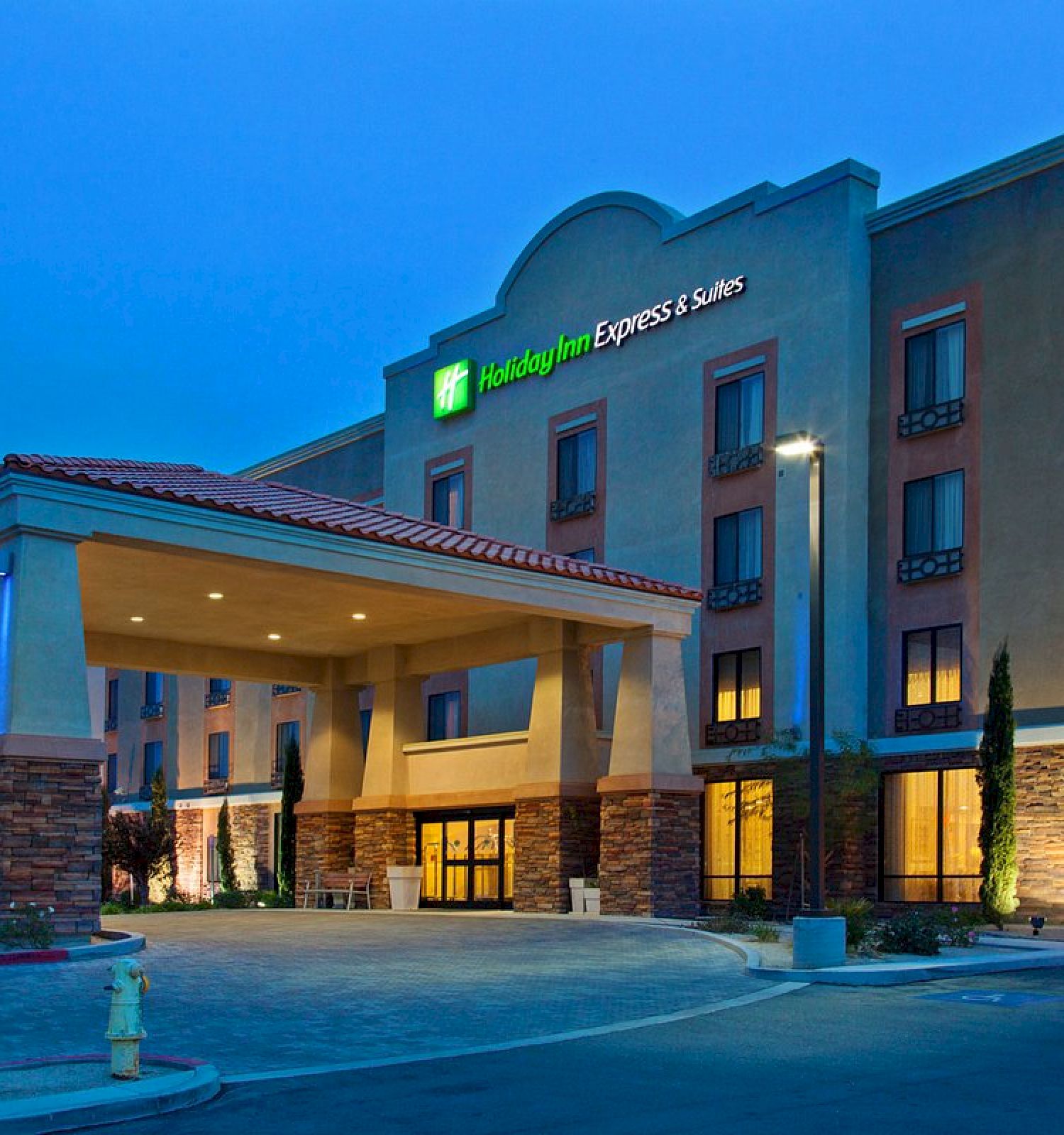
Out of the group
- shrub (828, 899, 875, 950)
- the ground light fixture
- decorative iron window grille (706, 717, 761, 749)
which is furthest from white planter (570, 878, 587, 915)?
the ground light fixture

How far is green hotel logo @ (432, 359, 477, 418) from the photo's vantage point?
46.5 metres

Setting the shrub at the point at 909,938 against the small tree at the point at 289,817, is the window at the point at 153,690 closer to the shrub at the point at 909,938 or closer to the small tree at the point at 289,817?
the small tree at the point at 289,817

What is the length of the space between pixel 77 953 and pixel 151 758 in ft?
139

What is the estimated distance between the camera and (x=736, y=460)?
3800cm

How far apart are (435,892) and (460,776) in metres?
3.62

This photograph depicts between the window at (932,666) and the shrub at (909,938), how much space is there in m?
12.9

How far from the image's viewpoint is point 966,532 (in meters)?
33.2

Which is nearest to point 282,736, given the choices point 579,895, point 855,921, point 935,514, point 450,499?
point 450,499

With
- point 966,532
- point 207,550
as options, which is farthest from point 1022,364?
point 207,550

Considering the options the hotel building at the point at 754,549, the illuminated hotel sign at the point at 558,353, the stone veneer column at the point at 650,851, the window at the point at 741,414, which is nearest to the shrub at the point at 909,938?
the stone veneer column at the point at 650,851

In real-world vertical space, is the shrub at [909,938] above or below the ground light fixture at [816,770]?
below

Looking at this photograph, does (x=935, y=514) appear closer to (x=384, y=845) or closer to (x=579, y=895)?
(x=579, y=895)

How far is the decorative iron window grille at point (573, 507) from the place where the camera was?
139 ft

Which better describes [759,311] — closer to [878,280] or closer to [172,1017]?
[878,280]
